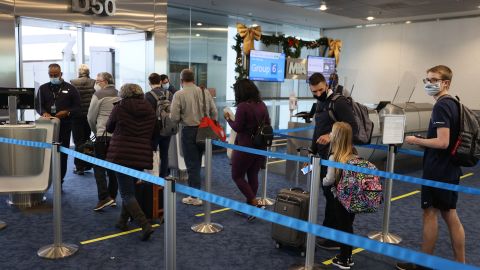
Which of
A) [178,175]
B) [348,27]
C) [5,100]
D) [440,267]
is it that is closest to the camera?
[440,267]

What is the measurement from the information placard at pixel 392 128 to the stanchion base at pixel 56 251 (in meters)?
2.72

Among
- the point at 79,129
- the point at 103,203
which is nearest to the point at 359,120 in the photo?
the point at 103,203

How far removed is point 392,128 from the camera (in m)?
3.77

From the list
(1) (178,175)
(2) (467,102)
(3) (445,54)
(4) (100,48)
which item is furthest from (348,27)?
(1) (178,175)

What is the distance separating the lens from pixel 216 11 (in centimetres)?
979

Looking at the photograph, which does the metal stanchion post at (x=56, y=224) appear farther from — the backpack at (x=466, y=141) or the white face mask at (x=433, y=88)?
the backpack at (x=466, y=141)

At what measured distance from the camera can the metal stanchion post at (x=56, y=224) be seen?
338 cm

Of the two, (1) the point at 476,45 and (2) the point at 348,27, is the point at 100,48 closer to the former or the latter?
(2) the point at 348,27

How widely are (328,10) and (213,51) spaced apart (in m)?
2.62

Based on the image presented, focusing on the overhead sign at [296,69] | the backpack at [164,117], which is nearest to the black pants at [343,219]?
the backpack at [164,117]

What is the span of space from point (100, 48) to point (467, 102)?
322 inches

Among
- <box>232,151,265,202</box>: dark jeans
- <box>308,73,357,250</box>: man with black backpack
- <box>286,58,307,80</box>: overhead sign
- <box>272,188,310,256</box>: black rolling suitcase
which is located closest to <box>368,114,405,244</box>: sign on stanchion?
<box>308,73,357,250</box>: man with black backpack

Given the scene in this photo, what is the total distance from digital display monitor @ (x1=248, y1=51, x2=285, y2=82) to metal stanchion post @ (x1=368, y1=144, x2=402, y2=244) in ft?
17.8

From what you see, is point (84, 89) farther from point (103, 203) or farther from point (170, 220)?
point (170, 220)
